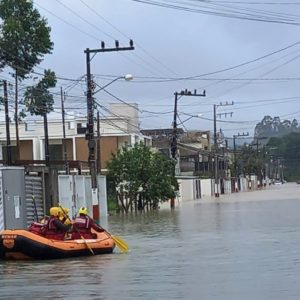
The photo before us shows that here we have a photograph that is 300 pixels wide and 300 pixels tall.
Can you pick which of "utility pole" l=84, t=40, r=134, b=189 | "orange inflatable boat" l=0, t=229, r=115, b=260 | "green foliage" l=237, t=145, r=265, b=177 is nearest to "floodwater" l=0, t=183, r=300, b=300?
"orange inflatable boat" l=0, t=229, r=115, b=260

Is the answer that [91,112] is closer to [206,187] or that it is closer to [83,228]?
[83,228]

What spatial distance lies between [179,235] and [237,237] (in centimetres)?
323

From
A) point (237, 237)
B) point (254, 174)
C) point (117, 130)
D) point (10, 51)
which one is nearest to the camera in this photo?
point (237, 237)

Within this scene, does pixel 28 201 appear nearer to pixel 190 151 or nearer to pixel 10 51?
pixel 10 51

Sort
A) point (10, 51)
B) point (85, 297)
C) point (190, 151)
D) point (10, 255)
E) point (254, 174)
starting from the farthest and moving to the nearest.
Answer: point (254, 174) < point (190, 151) < point (10, 51) < point (10, 255) < point (85, 297)

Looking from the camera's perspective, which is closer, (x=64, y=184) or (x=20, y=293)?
(x=20, y=293)

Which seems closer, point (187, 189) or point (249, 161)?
point (187, 189)

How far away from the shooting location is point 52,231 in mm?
21266

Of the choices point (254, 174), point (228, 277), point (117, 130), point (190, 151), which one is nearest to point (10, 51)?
point (228, 277)

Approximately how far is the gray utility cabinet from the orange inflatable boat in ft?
17.3

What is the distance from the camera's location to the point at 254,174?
173000 millimetres

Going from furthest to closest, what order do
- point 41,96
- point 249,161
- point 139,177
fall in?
point 249,161, point 139,177, point 41,96

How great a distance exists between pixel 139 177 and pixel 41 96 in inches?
656

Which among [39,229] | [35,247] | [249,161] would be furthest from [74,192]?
[249,161]
